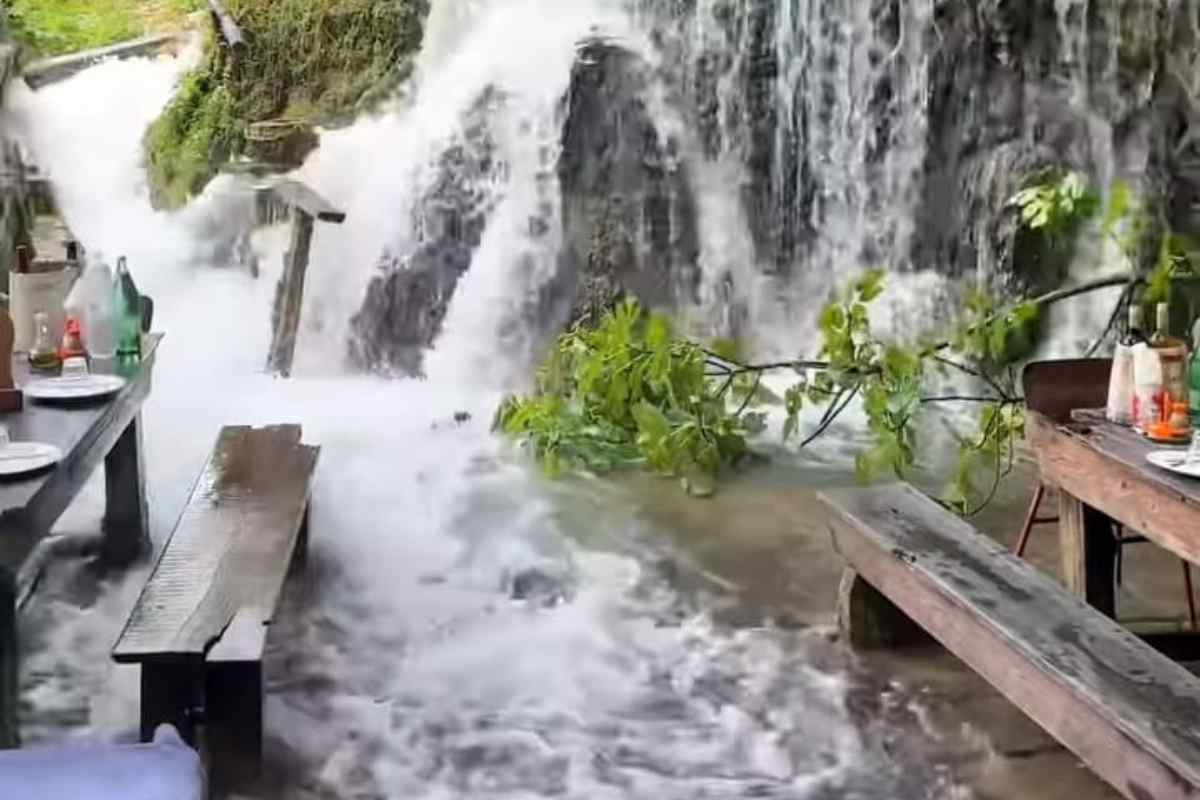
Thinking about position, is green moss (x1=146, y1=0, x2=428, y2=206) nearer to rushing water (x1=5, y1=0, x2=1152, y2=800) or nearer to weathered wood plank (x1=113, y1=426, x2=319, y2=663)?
rushing water (x1=5, y1=0, x2=1152, y2=800)

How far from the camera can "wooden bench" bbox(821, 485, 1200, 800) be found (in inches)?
81.3

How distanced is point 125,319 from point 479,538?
1.18m

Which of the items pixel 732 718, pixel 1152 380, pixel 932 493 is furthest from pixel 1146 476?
pixel 932 493

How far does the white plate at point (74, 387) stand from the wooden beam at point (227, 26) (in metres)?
2.66

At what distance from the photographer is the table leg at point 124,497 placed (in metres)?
3.90

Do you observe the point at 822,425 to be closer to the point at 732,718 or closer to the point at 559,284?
the point at 559,284

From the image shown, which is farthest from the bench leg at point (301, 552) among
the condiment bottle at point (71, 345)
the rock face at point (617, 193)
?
the rock face at point (617, 193)

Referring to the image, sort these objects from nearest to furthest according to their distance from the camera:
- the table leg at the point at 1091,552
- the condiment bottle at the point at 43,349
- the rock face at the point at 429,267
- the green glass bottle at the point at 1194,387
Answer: the green glass bottle at the point at 1194,387
the table leg at the point at 1091,552
the condiment bottle at the point at 43,349
the rock face at the point at 429,267

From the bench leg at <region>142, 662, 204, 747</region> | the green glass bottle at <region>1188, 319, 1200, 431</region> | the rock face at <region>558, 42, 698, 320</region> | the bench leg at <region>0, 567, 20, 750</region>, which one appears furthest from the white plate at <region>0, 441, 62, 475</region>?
the rock face at <region>558, 42, 698, 320</region>

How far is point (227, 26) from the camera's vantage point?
5.50 meters

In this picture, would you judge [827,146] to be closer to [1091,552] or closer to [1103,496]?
[1091,552]

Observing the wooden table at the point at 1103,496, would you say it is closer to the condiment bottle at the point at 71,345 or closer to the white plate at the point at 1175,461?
the white plate at the point at 1175,461

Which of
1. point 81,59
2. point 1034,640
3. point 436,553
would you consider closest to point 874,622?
point 1034,640

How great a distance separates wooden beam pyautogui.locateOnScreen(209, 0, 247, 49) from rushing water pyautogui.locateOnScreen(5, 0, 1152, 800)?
166 mm
